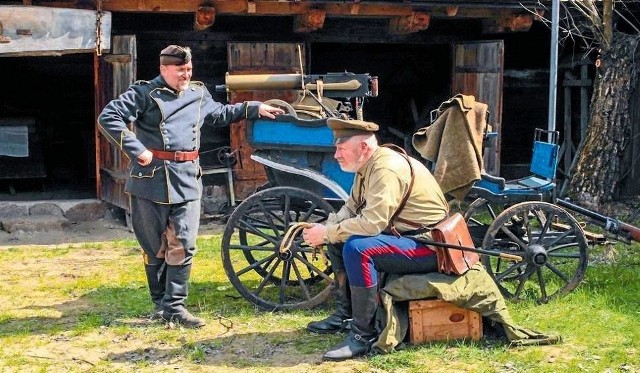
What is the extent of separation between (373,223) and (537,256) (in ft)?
5.26

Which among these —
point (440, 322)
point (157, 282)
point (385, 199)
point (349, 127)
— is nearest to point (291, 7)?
point (157, 282)

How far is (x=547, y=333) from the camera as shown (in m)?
5.15

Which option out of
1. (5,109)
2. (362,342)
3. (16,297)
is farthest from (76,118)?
(362,342)

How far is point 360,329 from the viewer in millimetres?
4875

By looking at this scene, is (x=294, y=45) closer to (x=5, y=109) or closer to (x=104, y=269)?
(x=104, y=269)

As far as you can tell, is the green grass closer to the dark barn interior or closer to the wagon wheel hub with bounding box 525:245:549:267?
the wagon wheel hub with bounding box 525:245:549:267

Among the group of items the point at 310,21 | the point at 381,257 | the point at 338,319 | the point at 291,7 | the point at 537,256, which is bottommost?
the point at 338,319

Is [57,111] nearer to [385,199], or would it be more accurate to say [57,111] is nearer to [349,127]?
[349,127]

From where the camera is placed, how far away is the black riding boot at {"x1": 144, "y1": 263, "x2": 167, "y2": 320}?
561 cm

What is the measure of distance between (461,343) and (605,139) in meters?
5.40

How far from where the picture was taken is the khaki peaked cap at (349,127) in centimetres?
472

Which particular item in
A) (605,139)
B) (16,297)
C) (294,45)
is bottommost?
(16,297)

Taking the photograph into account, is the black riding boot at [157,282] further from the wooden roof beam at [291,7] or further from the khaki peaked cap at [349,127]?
the wooden roof beam at [291,7]

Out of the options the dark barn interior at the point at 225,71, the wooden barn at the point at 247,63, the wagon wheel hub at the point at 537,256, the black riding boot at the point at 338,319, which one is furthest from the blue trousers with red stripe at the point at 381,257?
the dark barn interior at the point at 225,71
